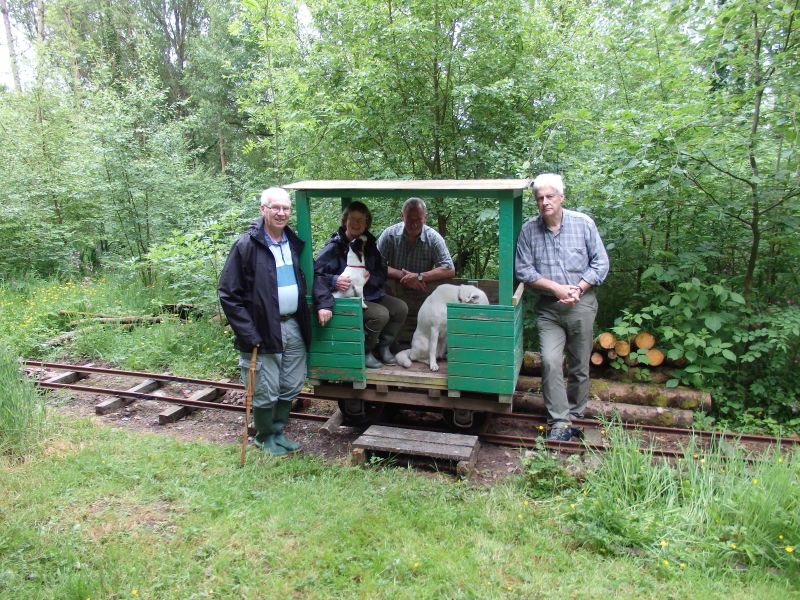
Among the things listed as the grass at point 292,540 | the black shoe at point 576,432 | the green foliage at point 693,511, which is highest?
the green foliage at point 693,511

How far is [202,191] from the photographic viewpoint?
1423 centimetres

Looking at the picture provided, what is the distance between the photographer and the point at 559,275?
16.1 feet

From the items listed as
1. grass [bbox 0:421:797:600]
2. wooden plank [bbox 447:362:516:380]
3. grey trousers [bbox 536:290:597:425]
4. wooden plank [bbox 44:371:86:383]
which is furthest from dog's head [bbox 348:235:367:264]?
wooden plank [bbox 44:371:86:383]

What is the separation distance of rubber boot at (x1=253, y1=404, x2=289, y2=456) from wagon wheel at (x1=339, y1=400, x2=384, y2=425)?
2.54 feet

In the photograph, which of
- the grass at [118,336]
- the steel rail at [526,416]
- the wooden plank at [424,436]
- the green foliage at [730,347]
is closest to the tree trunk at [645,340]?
the green foliage at [730,347]

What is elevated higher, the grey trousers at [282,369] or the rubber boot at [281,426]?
the grey trousers at [282,369]

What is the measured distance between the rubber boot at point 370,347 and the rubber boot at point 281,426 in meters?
0.81

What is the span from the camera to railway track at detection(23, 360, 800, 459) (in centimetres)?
481

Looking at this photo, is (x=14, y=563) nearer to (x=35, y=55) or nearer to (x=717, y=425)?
(x=717, y=425)

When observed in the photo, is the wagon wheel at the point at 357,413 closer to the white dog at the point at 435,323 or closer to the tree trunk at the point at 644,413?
the white dog at the point at 435,323

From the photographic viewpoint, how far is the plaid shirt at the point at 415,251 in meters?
5.86

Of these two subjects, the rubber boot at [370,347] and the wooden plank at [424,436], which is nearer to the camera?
the wooden plank at [424,436]

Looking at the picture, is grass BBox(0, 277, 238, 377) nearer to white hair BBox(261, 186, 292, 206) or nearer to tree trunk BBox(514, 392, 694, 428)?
white hair BBox(261, 186, 292, 206)

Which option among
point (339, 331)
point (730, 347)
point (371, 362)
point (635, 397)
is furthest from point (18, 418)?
point (730, 347)
